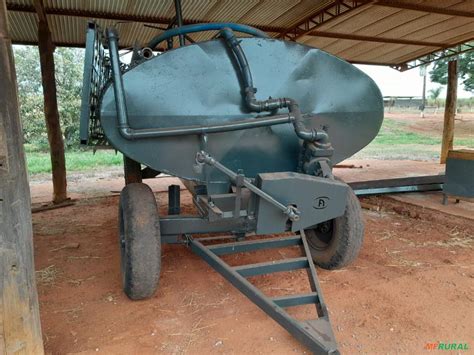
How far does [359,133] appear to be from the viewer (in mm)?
3648

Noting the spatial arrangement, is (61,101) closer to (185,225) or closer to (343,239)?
(185,225)

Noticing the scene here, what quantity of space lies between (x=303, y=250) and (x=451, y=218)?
3308 mm

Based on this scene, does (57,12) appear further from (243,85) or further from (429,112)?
(429,112)

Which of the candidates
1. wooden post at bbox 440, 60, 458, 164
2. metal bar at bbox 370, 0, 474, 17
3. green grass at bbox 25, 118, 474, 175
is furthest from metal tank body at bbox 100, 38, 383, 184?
wooden post at bbox 440, 60, 458, 164

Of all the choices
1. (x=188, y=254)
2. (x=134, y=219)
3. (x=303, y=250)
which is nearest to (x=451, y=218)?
(x=303, y=250)

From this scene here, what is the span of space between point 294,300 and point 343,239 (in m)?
Answer: 1.01

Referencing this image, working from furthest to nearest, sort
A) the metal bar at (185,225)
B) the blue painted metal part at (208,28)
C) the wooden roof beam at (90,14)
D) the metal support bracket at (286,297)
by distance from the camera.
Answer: the wooden roof beam at (90,14)
the blue painted metal part at (208,28)
the metal bar at (185,225)
the metal support bracket at (286,297)

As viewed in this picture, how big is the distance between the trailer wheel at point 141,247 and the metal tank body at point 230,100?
0.34 m

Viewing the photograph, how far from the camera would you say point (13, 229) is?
5.89ft

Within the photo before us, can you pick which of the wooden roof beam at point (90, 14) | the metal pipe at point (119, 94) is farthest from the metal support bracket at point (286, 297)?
the wooden roof beam at point (90, 14)

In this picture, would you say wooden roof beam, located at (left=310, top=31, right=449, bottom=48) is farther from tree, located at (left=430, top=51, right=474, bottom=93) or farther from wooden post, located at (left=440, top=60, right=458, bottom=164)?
tree, located at (left=430, top=51, right=474, bottom=93)

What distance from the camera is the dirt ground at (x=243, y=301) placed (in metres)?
2.47

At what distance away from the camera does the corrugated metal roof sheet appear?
23.2 ft

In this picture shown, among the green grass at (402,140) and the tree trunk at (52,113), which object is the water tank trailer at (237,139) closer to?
the tree trunk at (52,113)
